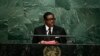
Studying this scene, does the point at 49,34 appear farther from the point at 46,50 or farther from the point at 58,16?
the point at 58,16

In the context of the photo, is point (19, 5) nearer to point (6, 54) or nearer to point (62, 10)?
point (62, 10)

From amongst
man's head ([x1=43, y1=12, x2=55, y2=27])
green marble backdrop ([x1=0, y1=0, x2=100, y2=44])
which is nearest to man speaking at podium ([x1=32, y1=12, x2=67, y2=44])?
man's head ([x1=43, y1=12, x2=55, y2=27])

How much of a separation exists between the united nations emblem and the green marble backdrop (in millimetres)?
2539

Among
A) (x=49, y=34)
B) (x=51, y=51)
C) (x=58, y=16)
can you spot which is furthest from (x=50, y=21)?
(x=58, y=16)

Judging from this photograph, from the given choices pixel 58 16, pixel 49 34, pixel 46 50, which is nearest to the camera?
pixel 46 50

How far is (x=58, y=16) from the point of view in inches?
245

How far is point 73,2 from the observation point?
6234 mm

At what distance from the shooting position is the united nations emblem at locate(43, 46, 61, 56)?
3664mm

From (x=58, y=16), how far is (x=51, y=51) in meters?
2.60

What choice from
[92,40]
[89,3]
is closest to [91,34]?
[92,40]

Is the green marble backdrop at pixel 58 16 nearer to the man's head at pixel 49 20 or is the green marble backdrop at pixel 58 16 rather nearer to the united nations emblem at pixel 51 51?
the man's head at pixel 49 20

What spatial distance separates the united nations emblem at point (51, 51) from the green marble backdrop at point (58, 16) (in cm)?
254

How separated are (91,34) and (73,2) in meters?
0.76

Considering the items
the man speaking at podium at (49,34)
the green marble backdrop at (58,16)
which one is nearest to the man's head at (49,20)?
the man speaking at podium at (49,34)
